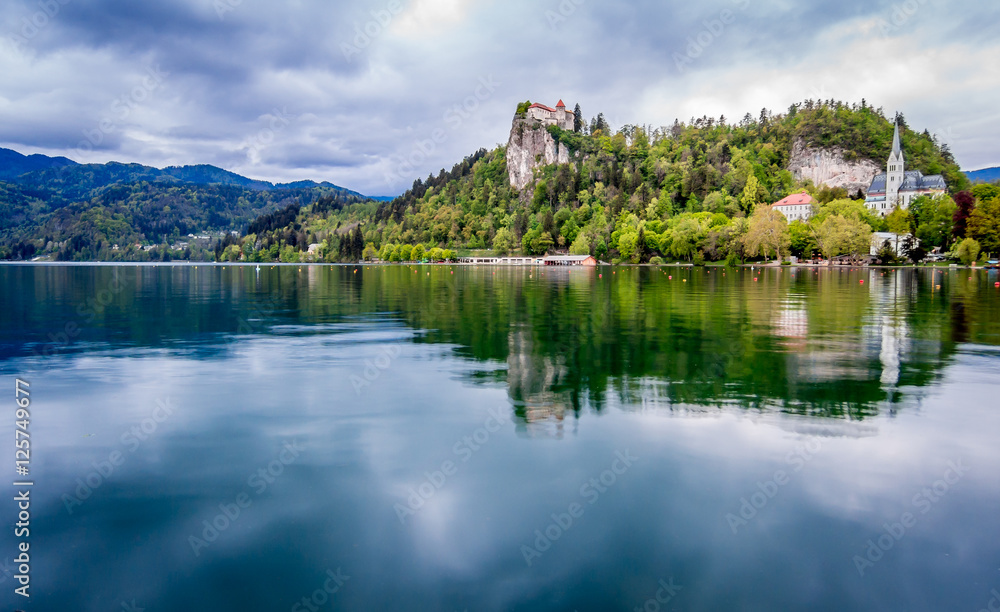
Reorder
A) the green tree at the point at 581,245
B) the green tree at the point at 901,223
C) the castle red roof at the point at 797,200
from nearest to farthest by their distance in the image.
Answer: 1. the green tree at the point at 901,223
2. the castle red roof at the point at 797,200
3. the green tree at the point at 581,245

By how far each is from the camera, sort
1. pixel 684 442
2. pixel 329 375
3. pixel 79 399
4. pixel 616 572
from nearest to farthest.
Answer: pixel 616 572
pixel 684 442
pixel 79 399
pixel 329 375

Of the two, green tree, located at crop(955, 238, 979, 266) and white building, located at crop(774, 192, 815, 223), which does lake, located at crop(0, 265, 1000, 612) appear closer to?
green tree, located at crop(955, 238, 979, 266)

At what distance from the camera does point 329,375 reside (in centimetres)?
1767

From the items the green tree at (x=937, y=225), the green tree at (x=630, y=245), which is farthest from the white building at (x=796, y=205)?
the green tree at (x=630, y=245)

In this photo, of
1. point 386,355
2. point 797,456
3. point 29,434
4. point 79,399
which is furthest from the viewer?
point 386,355

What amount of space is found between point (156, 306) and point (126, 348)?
2055 cm

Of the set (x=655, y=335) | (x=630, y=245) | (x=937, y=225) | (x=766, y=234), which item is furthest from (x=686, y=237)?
(x=655, y=335)

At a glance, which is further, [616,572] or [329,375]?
[329,375]

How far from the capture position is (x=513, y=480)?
9633 millimetres

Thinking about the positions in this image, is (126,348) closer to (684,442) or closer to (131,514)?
(131,514)

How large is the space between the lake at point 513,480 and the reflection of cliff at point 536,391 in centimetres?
10

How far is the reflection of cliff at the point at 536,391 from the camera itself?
1250cm

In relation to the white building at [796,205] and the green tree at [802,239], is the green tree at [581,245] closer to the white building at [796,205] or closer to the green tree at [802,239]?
the white building at [796,205]

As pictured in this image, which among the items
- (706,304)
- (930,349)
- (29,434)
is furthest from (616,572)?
(706,304)
